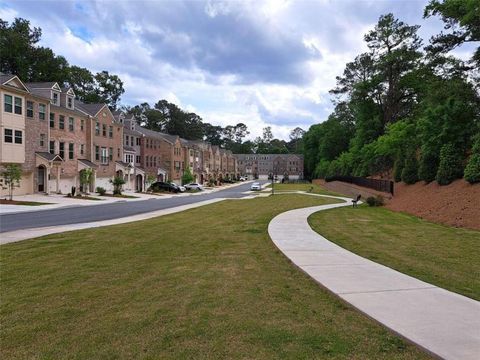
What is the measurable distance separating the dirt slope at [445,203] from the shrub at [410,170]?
1750mm

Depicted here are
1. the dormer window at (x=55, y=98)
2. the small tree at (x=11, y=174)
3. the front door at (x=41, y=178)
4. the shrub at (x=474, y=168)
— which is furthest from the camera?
the dormer window at (x=55, y=98)

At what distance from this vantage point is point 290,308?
5.65m

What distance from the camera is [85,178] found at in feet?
132

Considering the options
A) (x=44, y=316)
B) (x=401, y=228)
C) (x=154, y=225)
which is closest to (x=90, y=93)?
(x=154, y=225)

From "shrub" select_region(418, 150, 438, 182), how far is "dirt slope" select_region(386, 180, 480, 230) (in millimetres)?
618

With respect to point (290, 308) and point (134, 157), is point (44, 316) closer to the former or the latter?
point (290, 308)

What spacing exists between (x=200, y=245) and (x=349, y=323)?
6.75 meters

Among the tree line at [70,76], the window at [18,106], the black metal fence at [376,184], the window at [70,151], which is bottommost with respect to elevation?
the black metal fence at [376,184]

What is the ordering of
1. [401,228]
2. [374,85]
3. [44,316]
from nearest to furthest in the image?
[44,316] → [401,228] → [374,85]

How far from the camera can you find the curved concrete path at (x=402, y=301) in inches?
177

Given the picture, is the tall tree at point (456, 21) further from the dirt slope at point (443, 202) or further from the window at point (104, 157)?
the window at point (104, 157)

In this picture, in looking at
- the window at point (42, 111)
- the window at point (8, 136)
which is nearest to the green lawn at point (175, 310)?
the window at point (8, 136)

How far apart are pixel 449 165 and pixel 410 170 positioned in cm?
715

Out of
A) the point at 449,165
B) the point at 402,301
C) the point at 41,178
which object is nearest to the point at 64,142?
the point at 41,178
